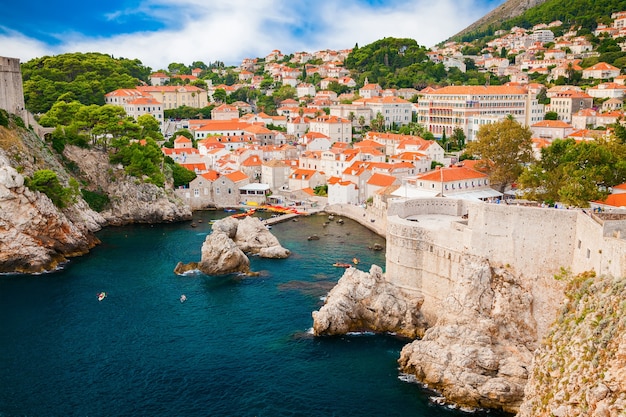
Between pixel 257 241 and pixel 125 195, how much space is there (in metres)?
15.0

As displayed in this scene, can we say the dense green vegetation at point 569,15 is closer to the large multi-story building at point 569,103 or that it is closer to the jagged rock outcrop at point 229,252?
the large multi-story building at point 569,103

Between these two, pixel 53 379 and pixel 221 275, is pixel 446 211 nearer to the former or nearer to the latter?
pixel 221 275

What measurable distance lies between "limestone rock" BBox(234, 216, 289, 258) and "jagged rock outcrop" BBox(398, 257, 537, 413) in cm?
1521

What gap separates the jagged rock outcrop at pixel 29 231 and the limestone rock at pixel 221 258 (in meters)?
8.83

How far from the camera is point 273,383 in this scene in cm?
2159

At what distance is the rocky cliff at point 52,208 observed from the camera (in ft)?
113

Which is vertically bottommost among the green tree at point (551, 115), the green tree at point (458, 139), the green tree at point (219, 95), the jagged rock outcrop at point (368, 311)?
the jagged rock outcrop at point (368, 311)

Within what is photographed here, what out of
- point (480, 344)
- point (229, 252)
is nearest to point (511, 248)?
point (480, 344)

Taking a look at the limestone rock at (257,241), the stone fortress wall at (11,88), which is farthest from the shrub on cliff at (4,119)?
the limestone rock at (257,241)

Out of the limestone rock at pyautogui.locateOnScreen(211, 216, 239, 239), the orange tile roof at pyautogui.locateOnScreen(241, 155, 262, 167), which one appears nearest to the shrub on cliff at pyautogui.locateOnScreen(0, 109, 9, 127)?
the limestone rock at pyautogui.locateOnScreen(211, 216, 239, 239)

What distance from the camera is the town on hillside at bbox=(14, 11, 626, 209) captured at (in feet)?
166

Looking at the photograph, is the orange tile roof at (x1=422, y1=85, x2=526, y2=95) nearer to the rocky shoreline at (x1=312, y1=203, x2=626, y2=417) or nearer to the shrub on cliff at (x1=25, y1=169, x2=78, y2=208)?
the shrub on cliff at (x1=25, y1=169, x2=78, y2=208)

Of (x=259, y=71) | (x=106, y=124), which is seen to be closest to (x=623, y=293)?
(x=106, y=124)

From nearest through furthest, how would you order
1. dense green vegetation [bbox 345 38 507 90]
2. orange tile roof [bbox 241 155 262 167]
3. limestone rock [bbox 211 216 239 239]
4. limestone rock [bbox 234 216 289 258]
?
limestone rock [bbox 234 216 289 258]
limestone rock [bbox 211 216 239 239]
orange tile roof [bbox 241 155 262 167]
dense green vegetation [bbox 345 38 507 90]
